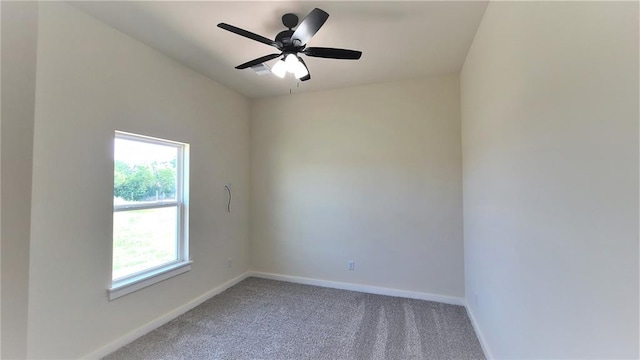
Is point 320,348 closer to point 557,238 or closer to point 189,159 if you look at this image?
point 557,238

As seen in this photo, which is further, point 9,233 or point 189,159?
point 189,159

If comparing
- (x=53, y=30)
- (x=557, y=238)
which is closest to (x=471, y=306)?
(x=557, y=238)

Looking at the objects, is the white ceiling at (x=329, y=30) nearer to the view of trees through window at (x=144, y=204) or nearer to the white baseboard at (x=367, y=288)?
the view of trees through window at (x=144, y=204)

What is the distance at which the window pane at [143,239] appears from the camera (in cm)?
232

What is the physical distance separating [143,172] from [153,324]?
1.50 metres

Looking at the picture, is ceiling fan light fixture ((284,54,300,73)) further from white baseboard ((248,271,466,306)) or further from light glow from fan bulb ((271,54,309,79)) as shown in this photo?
white baseboard ((248,271,466,306))

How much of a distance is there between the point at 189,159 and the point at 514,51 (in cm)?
309

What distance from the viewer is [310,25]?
1761mm

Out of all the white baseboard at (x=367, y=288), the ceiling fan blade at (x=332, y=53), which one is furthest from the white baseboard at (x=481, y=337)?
the ceiling fan blade at (x=332, y=53)

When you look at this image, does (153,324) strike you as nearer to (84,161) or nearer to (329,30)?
(84,161)

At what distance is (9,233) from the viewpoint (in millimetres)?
809

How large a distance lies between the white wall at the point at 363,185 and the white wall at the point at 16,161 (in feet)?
9.89

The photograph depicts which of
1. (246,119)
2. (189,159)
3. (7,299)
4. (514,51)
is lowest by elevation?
(7,299)

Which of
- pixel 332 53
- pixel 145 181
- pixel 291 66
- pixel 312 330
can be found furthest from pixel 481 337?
pixel 145 181
